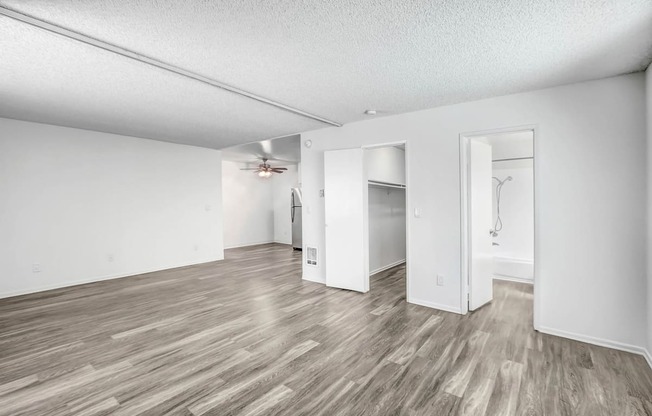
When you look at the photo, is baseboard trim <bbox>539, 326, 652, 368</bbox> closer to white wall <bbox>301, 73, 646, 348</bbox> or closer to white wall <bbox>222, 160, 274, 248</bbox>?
white wall <bbox>301, 73, 646, 348</bbox>

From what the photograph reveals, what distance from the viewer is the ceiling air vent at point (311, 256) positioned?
16.7 ft

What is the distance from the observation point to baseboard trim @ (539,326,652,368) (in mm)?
2620

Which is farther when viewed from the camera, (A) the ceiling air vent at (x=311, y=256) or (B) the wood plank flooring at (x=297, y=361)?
(A) the ceiling air vent at (x=311, y=256)

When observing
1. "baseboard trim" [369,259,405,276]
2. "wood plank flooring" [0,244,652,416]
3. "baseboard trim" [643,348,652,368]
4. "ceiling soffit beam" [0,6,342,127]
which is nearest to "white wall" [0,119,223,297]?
"wood plank flooring" [0,244,652,416]

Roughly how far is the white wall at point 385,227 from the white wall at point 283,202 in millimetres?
4021

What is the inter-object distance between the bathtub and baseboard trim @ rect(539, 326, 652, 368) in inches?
78.7

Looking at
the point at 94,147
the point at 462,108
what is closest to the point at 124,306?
the point at 94,147

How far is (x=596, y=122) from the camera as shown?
111 inches

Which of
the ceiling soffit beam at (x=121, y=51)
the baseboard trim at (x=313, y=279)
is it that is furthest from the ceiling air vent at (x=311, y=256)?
the ceiling soffit beam at (x=121, y=51)

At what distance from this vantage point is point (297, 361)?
8.27 feet

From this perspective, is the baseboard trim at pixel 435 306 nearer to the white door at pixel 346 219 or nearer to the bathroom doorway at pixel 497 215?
the bathroom doorway at pixel 497 215

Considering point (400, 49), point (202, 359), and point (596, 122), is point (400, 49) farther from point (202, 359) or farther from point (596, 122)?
point (202, 359)

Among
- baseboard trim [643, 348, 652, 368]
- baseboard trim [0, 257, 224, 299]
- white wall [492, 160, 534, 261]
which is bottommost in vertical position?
baseboard trim [643, 348, 652, 368]

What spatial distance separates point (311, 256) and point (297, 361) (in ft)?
8.71
